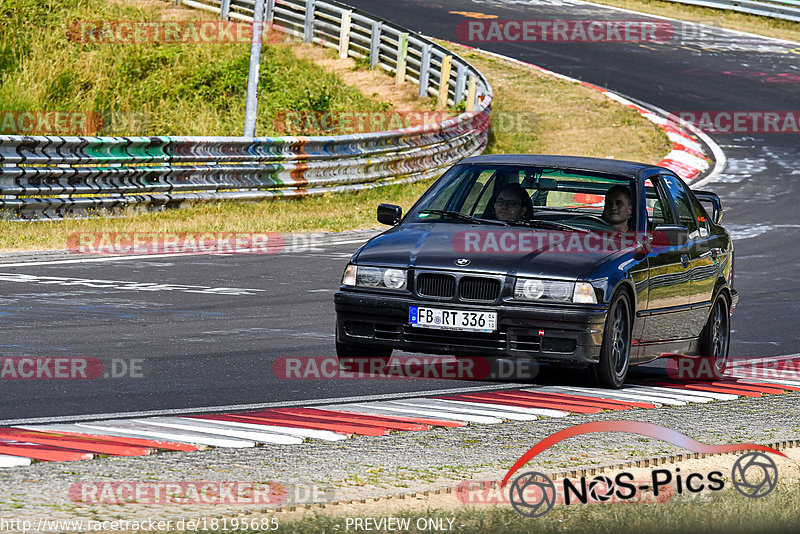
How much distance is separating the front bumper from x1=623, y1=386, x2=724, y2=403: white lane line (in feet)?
2.00

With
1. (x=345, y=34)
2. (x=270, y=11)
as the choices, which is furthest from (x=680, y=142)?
(x=270, y=11)

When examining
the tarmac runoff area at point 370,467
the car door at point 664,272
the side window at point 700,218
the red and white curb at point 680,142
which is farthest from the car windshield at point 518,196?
the red and white curb at point 680,142

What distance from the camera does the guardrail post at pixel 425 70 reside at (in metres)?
32.3

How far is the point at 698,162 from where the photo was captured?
27625 millimetres

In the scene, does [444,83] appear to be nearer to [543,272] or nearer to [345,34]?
[345,34]

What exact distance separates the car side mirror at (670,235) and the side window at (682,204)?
56cm

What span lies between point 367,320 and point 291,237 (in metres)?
9.19

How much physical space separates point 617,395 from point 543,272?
0.90 metres

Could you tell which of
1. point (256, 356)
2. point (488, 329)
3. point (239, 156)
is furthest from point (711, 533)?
point (239, 156)

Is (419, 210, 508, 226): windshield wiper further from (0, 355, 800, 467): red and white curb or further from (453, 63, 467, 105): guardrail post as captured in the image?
(453, 63, 467, 105): guardrail post

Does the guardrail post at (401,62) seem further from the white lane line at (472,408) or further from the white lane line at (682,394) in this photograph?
the white lane line at (472,408)

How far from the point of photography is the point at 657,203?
10.1 metres

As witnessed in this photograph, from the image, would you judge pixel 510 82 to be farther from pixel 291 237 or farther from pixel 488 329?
pixel 488 329

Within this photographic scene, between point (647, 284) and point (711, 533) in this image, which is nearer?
point (711, 533)
